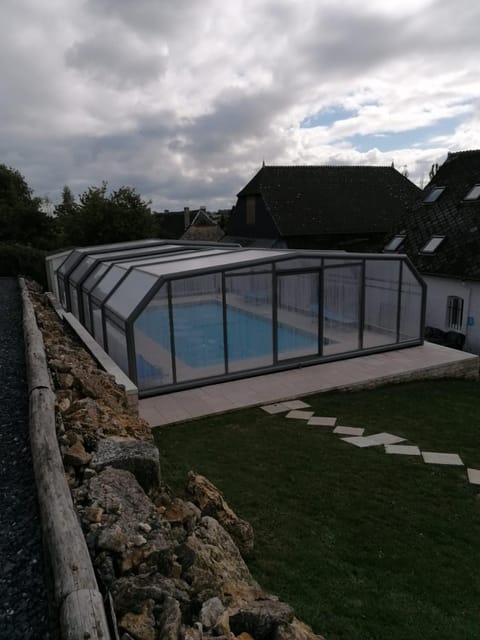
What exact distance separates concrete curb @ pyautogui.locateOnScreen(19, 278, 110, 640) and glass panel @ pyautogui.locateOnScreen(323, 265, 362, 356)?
25.8ft

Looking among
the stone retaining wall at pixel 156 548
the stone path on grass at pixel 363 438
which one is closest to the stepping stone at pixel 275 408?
the stone path on grass at pixel 363 438

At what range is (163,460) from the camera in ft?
21.2

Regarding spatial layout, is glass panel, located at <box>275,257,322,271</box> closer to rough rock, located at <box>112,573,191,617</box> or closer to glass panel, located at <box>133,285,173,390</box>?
glass panel, located at <box>133,285,173,390</box>

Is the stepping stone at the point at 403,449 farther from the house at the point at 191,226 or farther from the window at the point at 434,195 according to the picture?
the house at the point at 191,226

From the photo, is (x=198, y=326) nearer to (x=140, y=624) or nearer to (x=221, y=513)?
(x=221, y=513)

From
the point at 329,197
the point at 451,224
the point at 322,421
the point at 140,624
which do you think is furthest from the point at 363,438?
the point at 329,197

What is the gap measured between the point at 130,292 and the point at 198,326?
1.70 metres

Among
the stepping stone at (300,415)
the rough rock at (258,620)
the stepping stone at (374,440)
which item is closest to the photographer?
the rough rock at (258,620)

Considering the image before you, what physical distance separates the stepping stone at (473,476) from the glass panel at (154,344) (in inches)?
225

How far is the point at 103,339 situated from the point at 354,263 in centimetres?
647

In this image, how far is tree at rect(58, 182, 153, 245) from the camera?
28750 mm

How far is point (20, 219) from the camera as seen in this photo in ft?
113

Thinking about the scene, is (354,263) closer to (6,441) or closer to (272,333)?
(272,333)

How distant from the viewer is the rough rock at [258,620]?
278 cm
